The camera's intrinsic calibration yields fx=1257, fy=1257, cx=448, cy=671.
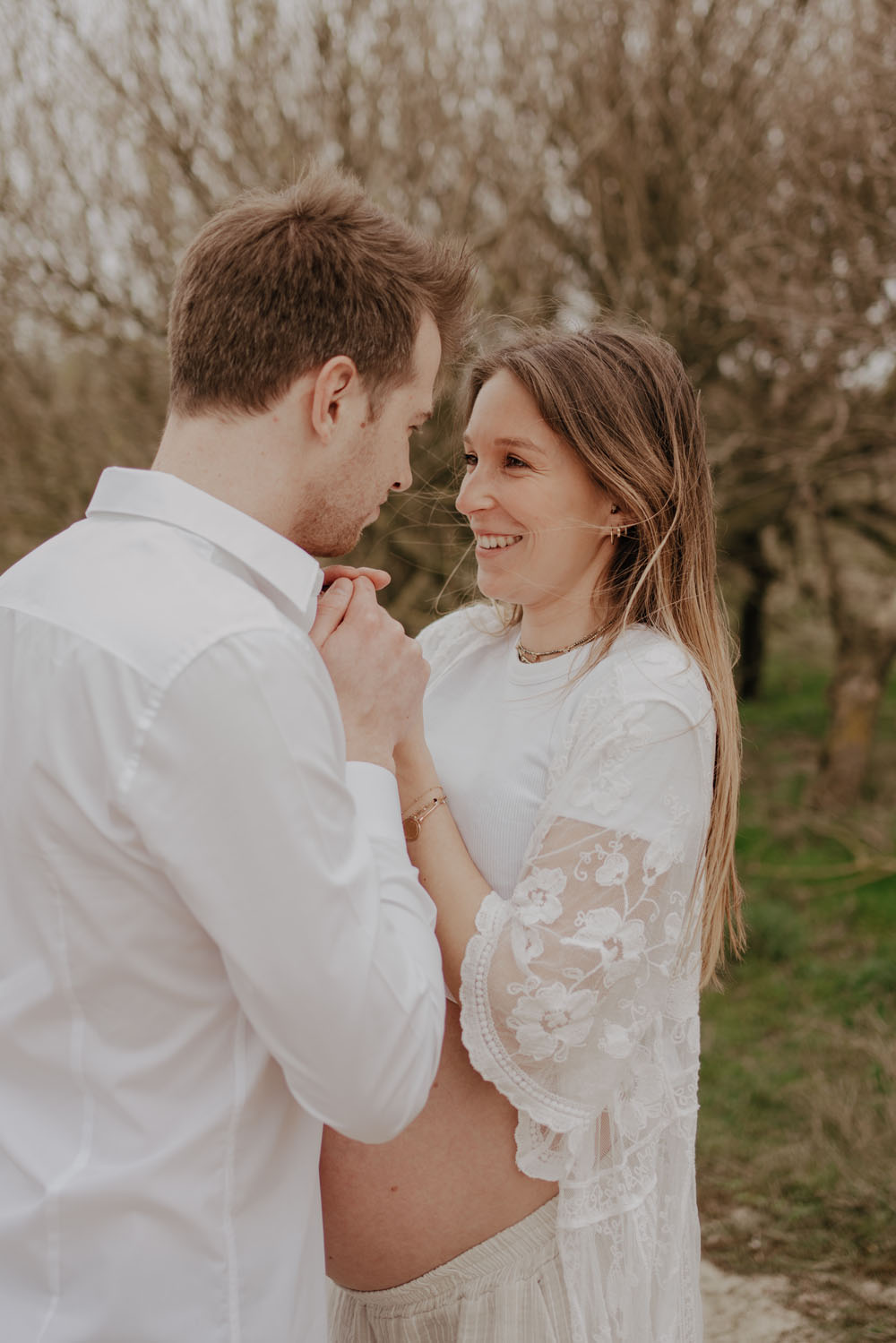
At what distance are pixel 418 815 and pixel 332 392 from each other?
2.29ft

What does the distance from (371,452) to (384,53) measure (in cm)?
533

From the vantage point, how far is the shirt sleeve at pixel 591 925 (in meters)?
1.86

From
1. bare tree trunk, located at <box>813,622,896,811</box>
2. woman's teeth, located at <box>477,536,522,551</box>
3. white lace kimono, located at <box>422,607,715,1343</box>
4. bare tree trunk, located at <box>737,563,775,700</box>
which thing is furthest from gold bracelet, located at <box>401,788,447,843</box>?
bare tree trunk, located at <box>737,563,775,700</box>

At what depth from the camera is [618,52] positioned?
21.8 feet

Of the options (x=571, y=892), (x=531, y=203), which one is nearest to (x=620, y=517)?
(x=571, y=892)

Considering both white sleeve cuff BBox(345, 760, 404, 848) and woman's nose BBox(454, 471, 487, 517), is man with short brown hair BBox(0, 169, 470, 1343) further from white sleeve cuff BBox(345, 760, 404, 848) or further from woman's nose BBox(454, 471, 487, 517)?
woman's nose BBox(454, 471, 487, 517)

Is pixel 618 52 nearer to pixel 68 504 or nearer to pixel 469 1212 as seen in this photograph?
pixel 68 504

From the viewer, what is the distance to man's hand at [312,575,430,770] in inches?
66.6

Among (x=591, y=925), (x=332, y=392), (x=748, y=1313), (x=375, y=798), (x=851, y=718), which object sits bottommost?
(x=851, y=718)

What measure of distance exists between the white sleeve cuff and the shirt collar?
23cm

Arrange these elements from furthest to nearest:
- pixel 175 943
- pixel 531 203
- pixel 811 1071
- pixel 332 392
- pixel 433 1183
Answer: pixel 531 203 < pixel 811 1071 < pixel 433 1183 < pixel 332 392 < pixel 175 943

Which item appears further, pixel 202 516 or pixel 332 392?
pixel 332 392

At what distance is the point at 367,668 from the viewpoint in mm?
1732

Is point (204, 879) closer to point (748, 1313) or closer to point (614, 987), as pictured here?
point (614, 987)
